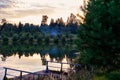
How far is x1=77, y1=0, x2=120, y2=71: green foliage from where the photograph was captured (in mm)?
20203

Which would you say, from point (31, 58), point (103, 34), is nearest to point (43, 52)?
point (31, 58)

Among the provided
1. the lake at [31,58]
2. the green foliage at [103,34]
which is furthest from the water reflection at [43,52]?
the green foliage at [103,34]

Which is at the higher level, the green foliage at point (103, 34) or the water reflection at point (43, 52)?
the water reflection at point (43, 52)

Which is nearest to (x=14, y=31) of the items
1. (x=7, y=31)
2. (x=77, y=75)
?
(x=7, y=31)

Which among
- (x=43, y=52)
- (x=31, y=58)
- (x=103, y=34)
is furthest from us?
(x=43, y=52)

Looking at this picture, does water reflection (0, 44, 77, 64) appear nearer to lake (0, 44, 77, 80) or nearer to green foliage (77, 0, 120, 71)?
lake (0, 44, 77, 80)

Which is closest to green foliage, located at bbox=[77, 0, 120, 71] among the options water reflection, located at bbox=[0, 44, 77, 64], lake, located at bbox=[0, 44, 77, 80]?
lake, located at bbox=[0, 44, 77, 80]

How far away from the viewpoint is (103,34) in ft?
66.2

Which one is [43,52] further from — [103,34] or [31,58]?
[103,34]

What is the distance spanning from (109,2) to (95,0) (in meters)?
1.38

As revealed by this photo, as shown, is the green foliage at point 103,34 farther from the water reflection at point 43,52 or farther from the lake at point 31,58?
the water reflection at point 43,52

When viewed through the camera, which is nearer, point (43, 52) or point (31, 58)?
point (31, 58)

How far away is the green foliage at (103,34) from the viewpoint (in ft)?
66.3

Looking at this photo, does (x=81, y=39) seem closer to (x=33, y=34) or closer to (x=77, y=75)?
(x=77, y=75)
